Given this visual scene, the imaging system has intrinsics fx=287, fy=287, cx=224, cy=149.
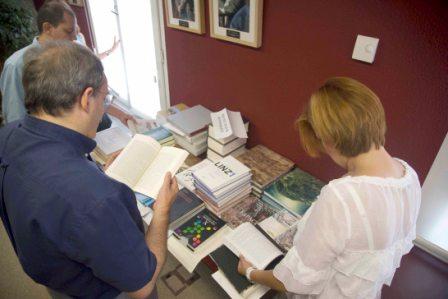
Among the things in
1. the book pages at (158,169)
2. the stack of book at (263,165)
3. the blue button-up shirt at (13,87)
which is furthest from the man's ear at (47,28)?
the stack of book at (263,165)

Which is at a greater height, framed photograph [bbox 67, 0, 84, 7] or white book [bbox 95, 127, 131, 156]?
framed photograph [bbox 67, 0, 84, 7]

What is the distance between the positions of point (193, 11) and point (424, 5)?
1.19 meters

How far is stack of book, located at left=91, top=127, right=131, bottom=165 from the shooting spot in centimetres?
175

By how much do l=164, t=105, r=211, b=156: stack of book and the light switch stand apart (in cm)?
92

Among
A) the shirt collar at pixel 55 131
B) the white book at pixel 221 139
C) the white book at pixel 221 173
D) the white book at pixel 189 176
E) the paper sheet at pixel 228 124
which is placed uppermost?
the shirt collar at pixel 55 131

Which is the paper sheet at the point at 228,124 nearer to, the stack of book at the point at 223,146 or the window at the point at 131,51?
the stack of book at the point at 223,146

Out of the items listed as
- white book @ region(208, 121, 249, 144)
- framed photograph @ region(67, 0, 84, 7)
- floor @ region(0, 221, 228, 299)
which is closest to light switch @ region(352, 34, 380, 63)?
white book @ region(208, 121, 249, 144)

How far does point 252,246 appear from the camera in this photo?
1.20 metres

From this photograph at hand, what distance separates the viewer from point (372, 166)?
827mm

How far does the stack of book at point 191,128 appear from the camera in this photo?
1725mm

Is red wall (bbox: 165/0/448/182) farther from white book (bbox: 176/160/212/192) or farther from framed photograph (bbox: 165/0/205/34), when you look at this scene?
white book (bbox: 176/160/212/192)

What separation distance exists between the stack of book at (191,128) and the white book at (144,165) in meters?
0.36

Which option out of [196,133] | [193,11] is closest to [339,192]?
[196,133]

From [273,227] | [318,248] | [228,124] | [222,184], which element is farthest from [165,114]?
[318,248]
